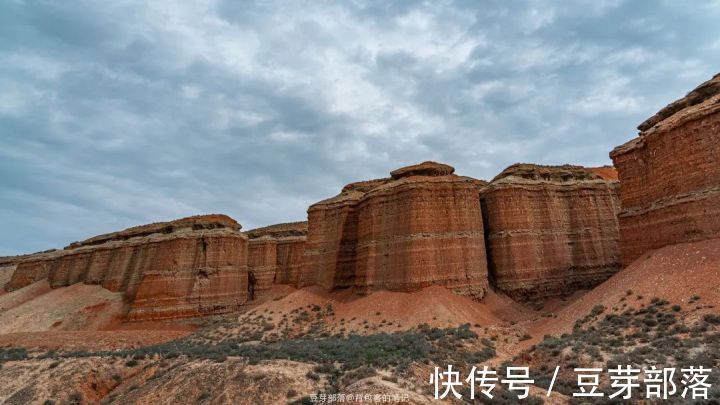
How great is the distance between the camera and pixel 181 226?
5016 centimetres

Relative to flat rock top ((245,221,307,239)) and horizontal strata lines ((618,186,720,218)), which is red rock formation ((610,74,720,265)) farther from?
flat rock top ((245,221,307,239))

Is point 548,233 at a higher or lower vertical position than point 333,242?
lower

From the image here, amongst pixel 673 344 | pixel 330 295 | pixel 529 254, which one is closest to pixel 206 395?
pixel 673 344

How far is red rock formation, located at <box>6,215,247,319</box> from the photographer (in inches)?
1770

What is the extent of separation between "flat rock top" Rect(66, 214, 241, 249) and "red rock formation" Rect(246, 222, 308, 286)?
5.89m

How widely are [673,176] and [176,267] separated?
45876mm

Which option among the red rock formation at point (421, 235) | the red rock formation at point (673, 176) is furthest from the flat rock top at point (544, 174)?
the red rock formation at point (673, 176)

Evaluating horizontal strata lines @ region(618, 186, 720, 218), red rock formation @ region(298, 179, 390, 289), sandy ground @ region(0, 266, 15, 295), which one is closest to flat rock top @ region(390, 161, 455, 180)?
red rock formation @ region(298, 179, 390, 289)

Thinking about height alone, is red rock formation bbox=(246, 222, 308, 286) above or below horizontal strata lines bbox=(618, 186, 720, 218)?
above

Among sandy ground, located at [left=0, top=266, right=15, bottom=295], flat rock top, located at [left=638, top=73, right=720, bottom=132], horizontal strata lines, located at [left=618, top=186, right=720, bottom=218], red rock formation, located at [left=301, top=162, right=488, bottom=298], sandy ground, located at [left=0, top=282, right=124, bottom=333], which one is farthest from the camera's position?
sandy ground, located at [left=0, top=266, right=15, bottom=295]

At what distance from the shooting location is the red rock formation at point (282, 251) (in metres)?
56.9

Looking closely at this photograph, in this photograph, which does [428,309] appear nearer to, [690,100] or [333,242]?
[333,242]

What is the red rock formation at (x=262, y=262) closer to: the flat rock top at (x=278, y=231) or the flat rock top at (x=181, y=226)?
the flat rock top at (x=278, y=231)

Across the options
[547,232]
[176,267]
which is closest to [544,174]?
[547,232]
